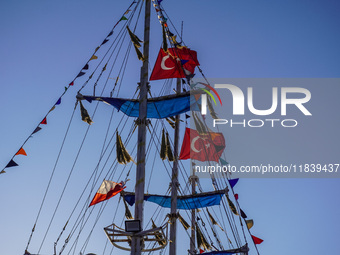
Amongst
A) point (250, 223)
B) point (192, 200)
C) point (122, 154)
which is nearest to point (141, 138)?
point (122, 154)

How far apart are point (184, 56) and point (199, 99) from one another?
700 centimetres

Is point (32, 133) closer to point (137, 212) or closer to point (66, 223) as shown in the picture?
point (66, 223)

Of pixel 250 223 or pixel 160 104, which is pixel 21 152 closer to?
pixel 160 104

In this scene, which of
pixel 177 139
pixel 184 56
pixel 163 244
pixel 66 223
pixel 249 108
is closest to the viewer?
pixel 163 244

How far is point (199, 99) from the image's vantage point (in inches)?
746

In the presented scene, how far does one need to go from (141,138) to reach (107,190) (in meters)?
2.75

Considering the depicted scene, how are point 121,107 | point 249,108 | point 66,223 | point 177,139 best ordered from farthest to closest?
1. point 177,139
2. point 249,108
3. point 121,107
4. point 66,223

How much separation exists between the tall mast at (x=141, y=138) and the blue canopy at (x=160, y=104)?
1123mm

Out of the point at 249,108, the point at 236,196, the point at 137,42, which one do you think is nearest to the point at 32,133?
the point at 137,42

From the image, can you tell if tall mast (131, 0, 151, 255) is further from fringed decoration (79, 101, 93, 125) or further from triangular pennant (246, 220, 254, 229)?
triangular pennant (246, 220, 254, 229)

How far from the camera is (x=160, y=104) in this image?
778 inches

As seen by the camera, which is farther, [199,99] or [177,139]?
[177,139]

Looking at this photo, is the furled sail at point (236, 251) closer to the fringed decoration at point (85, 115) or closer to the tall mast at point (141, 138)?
the tall mast at point (141, 138)

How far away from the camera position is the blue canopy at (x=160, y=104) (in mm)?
19078
